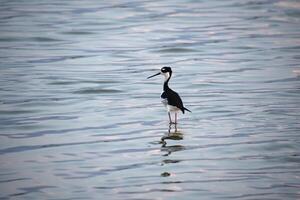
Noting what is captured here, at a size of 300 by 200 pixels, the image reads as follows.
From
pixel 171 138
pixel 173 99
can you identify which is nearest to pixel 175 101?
pixel 173 99

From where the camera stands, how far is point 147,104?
20203mm

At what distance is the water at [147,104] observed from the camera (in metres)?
13.8

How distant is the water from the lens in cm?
1384

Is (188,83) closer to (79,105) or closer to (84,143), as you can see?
(79,105)

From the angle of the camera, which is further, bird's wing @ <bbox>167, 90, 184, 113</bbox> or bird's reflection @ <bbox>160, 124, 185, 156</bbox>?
bird's wing @ <bbox>167, 90, 184, 113</bbox>

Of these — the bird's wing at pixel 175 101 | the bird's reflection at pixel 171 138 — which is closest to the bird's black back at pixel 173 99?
the bird's wing at pixel 175 101

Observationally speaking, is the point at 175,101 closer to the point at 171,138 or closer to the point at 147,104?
the point at 171,138

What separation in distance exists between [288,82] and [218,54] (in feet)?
17.3

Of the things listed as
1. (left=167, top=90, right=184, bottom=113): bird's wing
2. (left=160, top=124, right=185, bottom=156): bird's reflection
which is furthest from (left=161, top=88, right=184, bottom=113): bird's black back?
(left=160, top=124, right=185, bottom=156): bird's reflection

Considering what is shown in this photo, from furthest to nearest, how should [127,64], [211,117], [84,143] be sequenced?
1. [127,64]
2. [211,117]
3. [84,143]

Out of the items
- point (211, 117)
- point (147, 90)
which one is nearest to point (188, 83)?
point (147, 90)

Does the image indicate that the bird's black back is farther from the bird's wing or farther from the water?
the water

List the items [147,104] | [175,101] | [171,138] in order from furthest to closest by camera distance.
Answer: [147,104] → [175,101] → [171,138]

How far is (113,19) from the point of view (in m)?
35.3
